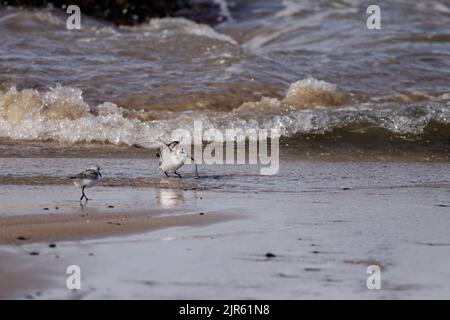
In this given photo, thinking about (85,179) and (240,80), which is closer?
(85,179)

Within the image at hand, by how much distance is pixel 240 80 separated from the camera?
987 cm

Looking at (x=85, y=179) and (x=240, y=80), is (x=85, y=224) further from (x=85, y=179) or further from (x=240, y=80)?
(x=240, y=80)

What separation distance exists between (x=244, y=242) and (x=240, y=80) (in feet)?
18.1

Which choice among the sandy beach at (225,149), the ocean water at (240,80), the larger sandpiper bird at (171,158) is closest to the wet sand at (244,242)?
the sandy beach at (225,149)

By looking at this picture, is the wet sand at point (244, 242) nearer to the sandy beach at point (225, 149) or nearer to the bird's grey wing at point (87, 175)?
the sandy beach at point (225, 149)

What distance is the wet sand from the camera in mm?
3740

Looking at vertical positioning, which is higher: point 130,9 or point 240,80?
point 130,9

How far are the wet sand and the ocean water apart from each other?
173cm

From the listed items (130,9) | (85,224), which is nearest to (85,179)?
(85,224)

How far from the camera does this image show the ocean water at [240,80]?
816 cm

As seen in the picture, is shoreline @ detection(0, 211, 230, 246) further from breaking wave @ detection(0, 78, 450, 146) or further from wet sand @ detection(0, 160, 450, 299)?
breaking wave @ detection(0, 78, 450, 146)
